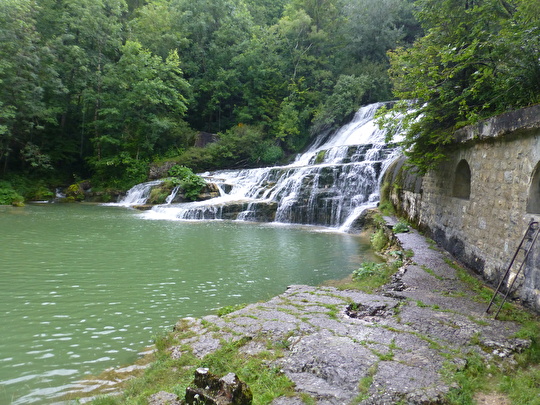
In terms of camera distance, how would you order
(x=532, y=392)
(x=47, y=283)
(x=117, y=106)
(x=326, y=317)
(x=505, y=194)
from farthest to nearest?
(x=117, y=106) < (x=47, y=283) < (x=505, y=194) < (x=326, y=317) < (x=532, y=392)

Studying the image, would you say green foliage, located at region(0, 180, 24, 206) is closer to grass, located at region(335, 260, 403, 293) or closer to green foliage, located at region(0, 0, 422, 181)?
green foliage, located at region(0, 0, 422, 181)

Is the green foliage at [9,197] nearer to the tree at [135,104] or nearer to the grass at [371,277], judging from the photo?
the tree at [135,104]

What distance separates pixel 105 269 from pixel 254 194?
11619mm

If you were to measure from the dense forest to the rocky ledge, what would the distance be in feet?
38.2

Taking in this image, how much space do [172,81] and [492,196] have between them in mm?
24554

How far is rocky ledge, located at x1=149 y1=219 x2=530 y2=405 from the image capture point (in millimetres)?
2646

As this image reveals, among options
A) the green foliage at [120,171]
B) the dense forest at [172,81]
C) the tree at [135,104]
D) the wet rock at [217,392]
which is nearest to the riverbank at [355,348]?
the wet rock at [217,392]

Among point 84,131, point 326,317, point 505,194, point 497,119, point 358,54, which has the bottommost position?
point 326,317

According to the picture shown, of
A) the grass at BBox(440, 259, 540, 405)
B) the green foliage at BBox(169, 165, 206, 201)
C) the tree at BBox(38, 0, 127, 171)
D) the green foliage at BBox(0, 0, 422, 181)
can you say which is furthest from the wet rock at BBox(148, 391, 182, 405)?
the tree at BBox(38, 0, 127, 171)

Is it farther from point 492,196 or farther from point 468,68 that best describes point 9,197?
point 492,196

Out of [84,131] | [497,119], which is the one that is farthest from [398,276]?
[84,131]

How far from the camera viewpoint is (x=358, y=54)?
30344 mm

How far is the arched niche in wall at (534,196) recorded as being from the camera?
4379 millimetres

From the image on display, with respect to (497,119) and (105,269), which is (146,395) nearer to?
(105,269)
